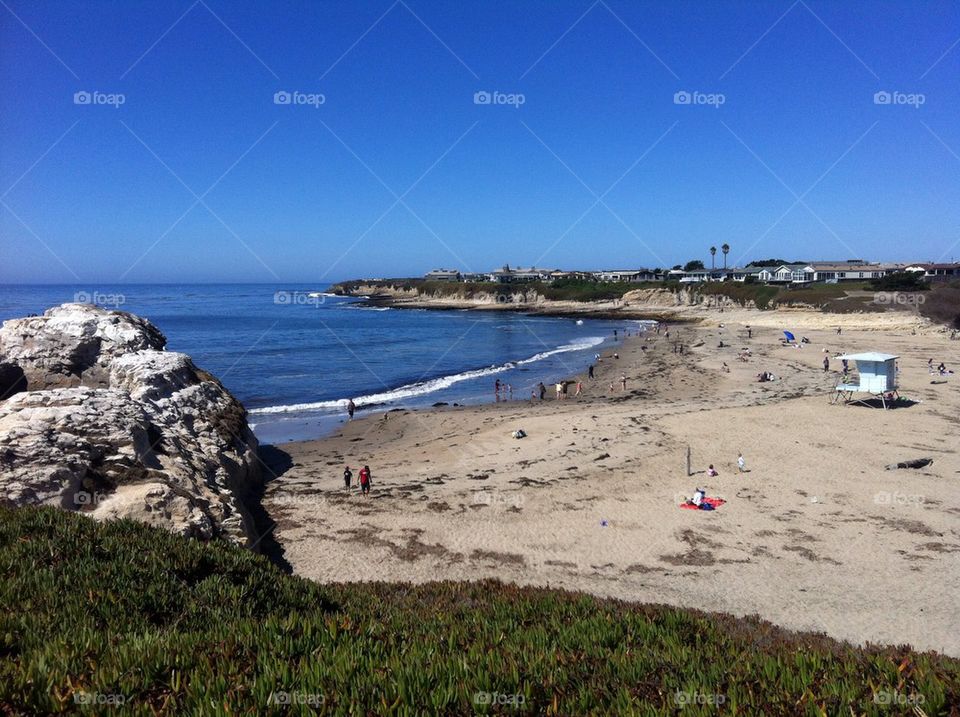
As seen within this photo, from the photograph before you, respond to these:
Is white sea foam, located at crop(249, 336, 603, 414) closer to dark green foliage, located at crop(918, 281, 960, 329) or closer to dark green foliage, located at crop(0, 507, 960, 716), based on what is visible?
dark green foliage, located at crop(0, 507, 960, 716)

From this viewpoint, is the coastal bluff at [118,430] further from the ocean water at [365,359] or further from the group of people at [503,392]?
the group of people at [503,392]

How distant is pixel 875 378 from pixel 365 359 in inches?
1382

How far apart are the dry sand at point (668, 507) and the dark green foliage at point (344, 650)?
571cm

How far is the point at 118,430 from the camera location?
1259 cm

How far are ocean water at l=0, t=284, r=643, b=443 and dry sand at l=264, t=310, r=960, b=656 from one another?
4.98 metres

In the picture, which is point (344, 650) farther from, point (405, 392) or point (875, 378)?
point (405, 392)

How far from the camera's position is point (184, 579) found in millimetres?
5871

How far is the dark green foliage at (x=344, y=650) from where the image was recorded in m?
3.48

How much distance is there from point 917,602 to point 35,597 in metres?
13.3

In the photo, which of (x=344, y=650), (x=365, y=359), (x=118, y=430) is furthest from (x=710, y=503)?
(x=365, y=359)

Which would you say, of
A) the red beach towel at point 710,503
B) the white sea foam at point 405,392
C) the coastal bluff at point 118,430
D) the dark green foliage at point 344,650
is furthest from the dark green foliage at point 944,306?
the dark green foliage at point 344,650

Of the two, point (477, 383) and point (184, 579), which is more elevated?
point (184, 579)

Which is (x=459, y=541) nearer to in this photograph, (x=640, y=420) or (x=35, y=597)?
(x=35, y=597)

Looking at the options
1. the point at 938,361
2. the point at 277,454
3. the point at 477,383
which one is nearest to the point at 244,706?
the point at 277,454
